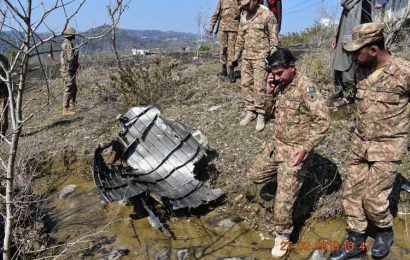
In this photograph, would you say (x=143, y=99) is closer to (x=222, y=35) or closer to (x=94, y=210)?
(x=222, y=35)

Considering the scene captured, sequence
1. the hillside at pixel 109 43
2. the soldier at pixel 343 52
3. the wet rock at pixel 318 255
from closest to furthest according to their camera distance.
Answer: the hillside at pixel 109 43, the wet rock at pixel 318 255, the soldier at pixel 343 52

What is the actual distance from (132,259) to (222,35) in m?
4.44

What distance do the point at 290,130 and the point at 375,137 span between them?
0.67 metres

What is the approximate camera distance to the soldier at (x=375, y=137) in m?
2.94

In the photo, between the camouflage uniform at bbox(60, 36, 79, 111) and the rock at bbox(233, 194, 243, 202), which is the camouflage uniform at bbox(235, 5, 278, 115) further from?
the camouflage uniform at bbox(60, 36, 79, 111)

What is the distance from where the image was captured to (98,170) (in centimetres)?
468

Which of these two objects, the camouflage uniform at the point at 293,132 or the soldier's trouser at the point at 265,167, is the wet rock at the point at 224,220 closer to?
the soldier's trouser at the point at 265,167

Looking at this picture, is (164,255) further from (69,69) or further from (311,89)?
(69,69)

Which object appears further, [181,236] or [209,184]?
[209,184]

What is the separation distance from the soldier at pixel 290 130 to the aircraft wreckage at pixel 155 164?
3.50 ft

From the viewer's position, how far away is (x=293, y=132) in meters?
3.44

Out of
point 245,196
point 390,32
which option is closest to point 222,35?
point 390,32

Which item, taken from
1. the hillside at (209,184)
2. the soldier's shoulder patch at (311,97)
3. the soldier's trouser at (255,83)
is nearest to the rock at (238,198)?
the hillside at (209,184)
